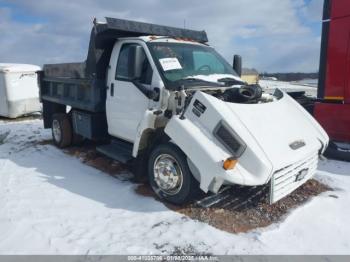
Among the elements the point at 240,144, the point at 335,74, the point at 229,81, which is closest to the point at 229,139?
the point at 240,144

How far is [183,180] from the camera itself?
14.6 feet

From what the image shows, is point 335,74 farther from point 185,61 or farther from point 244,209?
point 244,209

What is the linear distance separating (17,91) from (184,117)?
10795 millimetres

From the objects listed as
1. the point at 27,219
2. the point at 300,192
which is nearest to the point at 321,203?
the point at 300,192

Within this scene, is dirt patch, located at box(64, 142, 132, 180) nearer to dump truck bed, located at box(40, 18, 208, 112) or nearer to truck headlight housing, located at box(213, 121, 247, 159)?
dump truck bed, located at box(40, 18, 208, 112)

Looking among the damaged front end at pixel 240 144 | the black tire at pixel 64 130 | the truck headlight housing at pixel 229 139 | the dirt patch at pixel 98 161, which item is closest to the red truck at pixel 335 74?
the damaged front end at pixel 240 144

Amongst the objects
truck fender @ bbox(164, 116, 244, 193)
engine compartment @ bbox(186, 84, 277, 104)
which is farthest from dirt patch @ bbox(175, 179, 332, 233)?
engine compartment @ bbox(186, 84, 277, 104)

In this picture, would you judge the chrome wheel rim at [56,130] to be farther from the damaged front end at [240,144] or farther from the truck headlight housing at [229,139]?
the truck headlight housing at [229,139]

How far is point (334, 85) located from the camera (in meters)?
6.63

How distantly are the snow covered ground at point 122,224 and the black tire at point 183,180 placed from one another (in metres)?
0.18

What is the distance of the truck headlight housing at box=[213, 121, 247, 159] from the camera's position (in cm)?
396

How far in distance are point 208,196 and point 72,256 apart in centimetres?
207

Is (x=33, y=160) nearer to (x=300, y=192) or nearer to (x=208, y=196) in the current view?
(x=208, y=196)

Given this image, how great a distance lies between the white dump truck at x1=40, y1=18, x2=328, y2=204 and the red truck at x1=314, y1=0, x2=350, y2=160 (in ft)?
5.61
